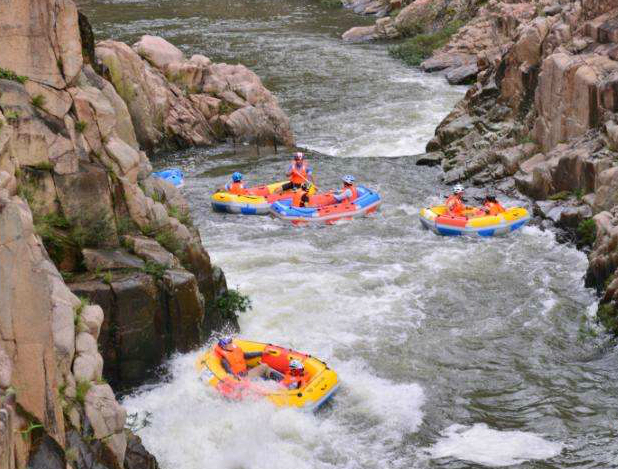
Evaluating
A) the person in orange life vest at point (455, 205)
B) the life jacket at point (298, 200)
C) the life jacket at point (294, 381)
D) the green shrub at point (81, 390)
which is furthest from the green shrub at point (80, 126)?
the person in orange life vest at point (455, 205)

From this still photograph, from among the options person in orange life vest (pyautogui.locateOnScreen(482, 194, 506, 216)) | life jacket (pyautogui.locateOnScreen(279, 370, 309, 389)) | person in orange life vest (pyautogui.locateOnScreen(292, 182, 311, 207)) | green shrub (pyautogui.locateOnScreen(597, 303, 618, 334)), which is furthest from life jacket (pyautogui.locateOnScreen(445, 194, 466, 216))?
life jacket (pyautogui.locateOnScreen(279, 370, 309, 389))

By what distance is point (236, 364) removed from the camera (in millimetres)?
15219

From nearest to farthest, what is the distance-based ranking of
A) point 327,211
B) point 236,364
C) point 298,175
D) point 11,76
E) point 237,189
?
point 11,76 → point 236,364 → point 327,211 → point 237,189 → point 298,175

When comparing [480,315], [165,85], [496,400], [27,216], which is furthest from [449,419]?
[165,85]

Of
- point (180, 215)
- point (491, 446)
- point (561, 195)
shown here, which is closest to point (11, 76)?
point (180, 215)

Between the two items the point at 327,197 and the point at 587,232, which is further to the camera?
the point at 327,197

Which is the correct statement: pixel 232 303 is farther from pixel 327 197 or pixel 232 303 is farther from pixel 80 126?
pixel 327 197

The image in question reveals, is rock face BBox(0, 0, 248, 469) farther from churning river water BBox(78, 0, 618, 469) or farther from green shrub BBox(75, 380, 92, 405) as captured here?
churning river water BBox(78, 0, 618, 469)

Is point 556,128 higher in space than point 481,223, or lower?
higher

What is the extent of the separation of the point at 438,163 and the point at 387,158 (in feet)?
5.64

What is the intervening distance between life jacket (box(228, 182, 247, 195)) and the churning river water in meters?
0.77

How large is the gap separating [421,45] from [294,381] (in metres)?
29.5

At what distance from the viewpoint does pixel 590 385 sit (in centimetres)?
1547

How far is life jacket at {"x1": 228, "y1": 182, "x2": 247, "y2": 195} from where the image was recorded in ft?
80.4
